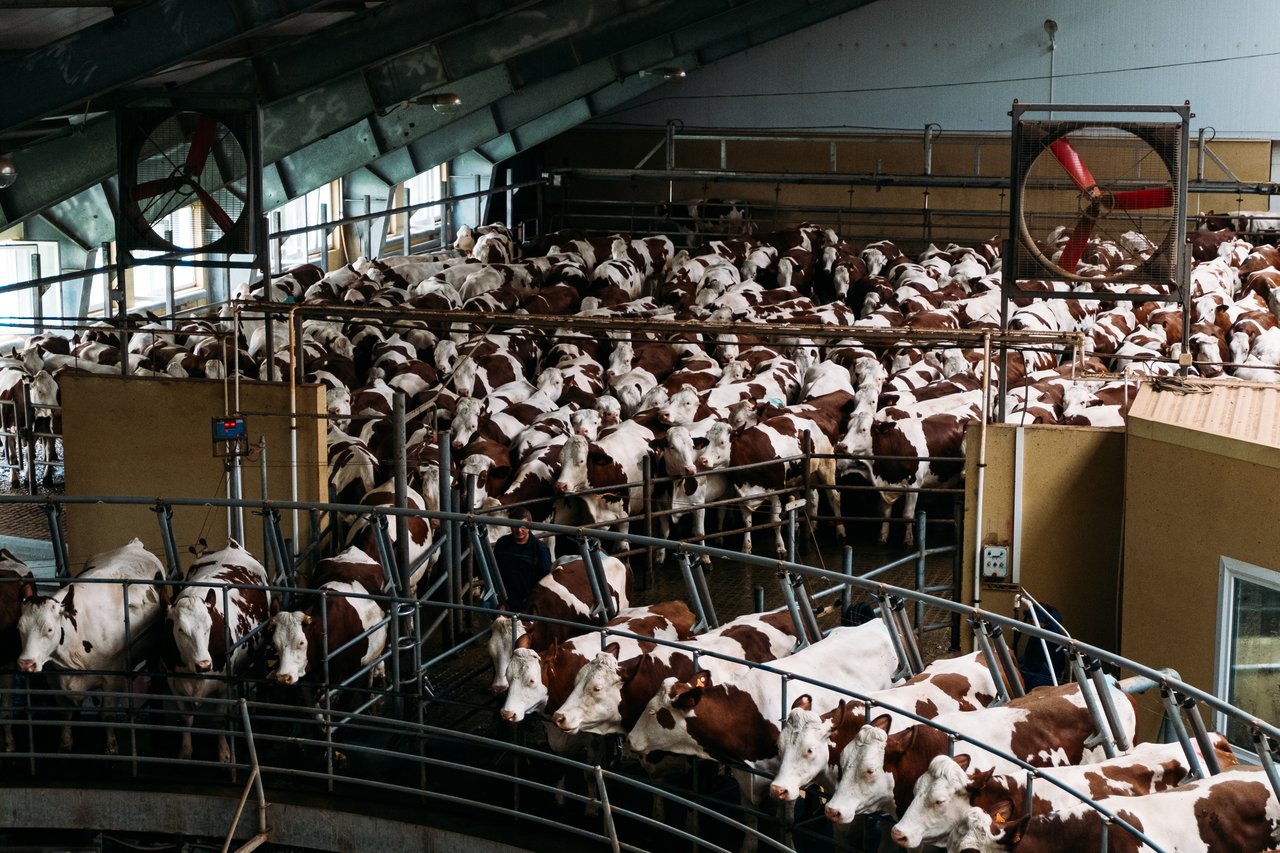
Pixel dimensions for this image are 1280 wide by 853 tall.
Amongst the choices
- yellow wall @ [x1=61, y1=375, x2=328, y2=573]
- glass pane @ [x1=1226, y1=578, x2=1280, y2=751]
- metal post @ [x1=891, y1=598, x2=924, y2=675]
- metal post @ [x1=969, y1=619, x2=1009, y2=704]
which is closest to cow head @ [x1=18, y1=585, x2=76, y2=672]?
yellow wall @ [x1=61, y1=375, x2=328, y2=573]

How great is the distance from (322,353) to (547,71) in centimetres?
753

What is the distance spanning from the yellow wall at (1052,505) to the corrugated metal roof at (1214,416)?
1.46ft

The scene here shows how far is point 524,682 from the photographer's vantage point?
861cm

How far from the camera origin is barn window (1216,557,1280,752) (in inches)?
356

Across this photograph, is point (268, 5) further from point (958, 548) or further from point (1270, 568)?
point (1270, 568)

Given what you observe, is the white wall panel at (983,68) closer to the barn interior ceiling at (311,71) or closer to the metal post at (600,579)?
the barn interior ceiling at (311,71)

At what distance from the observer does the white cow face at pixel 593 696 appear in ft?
27.6

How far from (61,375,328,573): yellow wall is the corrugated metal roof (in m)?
6.11

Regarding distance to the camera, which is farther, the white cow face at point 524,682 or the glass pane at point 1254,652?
the glass pane at point 1254,652

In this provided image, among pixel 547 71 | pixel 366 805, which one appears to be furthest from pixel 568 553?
pixel 547 71

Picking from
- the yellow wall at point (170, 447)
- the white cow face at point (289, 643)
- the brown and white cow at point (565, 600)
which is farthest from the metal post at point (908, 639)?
the yellow wall at point (170, 447)

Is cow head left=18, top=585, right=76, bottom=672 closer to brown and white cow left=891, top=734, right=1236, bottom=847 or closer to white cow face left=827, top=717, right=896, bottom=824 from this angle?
white cow face left=827, top=717, right=896, bottom=824

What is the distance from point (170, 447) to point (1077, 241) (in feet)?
22.9

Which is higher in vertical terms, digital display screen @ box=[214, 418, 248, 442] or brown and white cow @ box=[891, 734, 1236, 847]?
digital display screen @ box=[214, 418, 248, 442]
